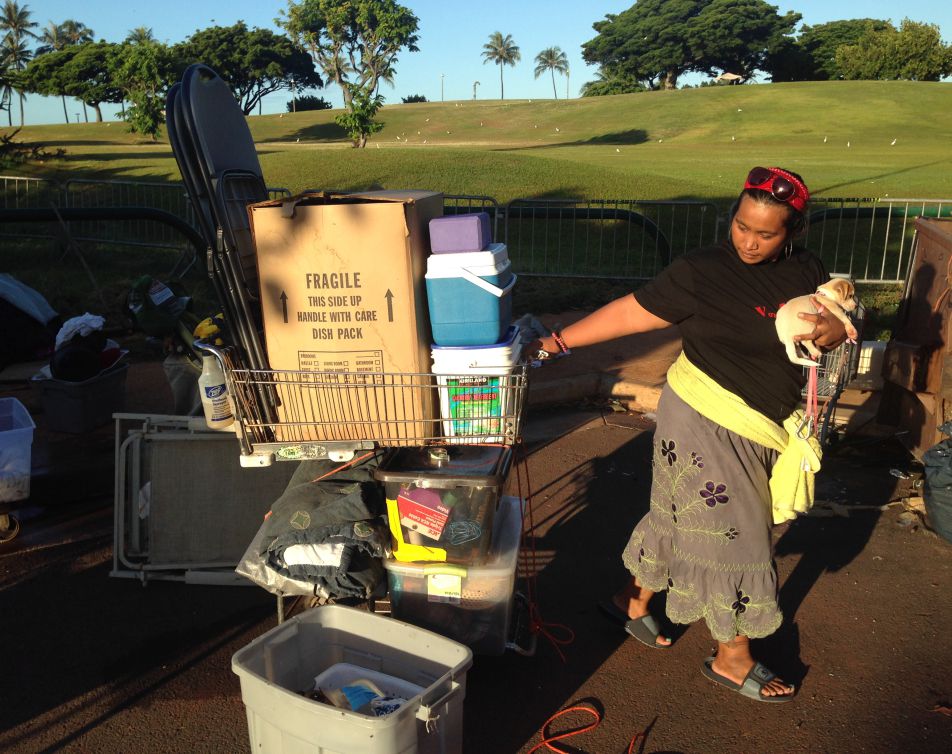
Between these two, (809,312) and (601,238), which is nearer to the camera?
(809,312)

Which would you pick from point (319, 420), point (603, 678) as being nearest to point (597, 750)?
point (603, 678)

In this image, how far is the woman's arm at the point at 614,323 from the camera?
3502mm

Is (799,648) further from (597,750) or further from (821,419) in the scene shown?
(821,419)

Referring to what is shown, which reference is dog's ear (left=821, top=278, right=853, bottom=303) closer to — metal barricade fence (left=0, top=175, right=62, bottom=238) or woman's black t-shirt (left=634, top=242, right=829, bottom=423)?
woman's black t-shirt (left=634, top=242, right=829, bottom=423)

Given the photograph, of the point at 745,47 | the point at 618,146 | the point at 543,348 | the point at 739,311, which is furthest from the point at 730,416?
the point at 745,47

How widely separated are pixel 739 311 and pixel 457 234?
1134mm

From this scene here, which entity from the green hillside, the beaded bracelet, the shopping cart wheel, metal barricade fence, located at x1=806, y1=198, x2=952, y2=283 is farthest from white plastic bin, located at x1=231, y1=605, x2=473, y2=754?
metal barricade fence, located at x1=806, y1=198, x2=952, y2=283

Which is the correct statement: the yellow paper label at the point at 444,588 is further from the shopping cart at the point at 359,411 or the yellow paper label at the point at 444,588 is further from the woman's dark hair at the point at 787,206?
the woman's dark hair at the point at 787,206

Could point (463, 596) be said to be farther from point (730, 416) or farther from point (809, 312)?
point (809, 312)

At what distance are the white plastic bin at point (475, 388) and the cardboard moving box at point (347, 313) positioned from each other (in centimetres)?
9

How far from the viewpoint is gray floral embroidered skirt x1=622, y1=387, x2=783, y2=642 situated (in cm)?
339

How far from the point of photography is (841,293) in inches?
119

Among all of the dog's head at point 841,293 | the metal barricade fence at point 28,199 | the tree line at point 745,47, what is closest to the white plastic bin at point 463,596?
the dog's head at point 841,293

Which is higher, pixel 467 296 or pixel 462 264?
pixel 462 264
